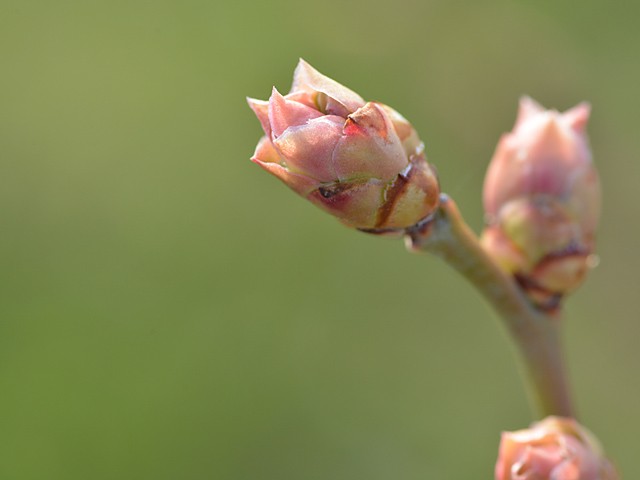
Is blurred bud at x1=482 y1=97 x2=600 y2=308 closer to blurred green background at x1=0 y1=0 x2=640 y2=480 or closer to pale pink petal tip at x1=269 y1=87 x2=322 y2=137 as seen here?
pale pink petal tip at x1=269 y1=87 x2=322 y2=137

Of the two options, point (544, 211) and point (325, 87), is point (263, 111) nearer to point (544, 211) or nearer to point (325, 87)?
point (325, 87)

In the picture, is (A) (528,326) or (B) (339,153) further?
(A) (528,326)

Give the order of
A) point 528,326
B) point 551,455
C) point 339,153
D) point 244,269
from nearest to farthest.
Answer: point 339,153 < point 551,455 < point 528,326 < point 244,269

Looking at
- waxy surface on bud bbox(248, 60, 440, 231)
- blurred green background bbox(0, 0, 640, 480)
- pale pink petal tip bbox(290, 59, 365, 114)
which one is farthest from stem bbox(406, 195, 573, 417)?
blurred green background bbox(0, 0, 640, 480)

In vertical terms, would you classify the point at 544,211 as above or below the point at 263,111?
below

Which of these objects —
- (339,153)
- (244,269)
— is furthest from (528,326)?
(244,269)

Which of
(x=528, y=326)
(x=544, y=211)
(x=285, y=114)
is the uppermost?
(x=285, y=114)
